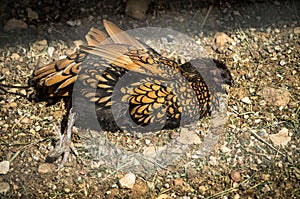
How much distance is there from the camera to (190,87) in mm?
3117

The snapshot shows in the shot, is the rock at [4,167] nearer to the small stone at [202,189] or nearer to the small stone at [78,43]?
the small stone at [78,43]

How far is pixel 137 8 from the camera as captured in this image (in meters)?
3.82

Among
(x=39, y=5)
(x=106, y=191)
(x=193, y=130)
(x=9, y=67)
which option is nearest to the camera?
(x=106, y=191)

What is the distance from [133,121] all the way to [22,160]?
2.53 feet

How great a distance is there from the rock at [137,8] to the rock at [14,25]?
32.1 inches

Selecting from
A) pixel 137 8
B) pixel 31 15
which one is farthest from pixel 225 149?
pixel 31 15

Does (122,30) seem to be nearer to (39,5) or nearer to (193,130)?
(39,5)

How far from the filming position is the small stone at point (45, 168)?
3124 mm

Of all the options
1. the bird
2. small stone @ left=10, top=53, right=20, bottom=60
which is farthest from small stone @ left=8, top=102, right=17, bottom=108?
small stone @ left=10, top=53, right=20, bottom=60

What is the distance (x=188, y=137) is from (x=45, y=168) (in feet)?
3.18

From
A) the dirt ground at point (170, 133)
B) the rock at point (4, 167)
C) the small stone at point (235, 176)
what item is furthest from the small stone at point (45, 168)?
the small stone at point (235, 176)

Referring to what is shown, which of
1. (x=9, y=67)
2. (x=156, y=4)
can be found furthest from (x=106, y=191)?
(x=156, y=4)

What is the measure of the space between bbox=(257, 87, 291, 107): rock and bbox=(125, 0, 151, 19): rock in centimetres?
112

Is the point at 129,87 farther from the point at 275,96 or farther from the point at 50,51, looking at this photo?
the point at 275,96
